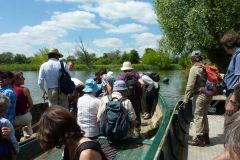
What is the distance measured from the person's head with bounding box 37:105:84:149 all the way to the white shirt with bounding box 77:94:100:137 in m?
3.09

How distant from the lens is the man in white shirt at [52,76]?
7.55 meters

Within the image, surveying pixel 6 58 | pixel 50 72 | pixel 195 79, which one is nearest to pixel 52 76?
pixel 50 72

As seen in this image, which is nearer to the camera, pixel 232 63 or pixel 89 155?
pixel 89 155


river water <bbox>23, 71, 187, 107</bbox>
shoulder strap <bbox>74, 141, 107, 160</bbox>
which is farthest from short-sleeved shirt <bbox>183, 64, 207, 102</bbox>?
river water <bbox>23, 71, 187, 107</bbox>

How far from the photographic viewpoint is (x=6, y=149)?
4.03 m

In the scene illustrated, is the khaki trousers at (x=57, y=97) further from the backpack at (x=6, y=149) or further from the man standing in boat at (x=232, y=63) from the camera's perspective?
the backpack at (x=6, y=149)

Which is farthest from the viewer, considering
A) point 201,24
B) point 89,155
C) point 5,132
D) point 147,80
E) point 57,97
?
point 201,24

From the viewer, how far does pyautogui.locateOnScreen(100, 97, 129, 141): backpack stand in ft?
18.6

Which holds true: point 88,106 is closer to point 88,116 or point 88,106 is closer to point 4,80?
point 88,116

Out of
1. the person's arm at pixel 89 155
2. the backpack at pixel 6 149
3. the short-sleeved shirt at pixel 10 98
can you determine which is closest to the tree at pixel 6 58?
the short-sleeved shirt at pixel 10 98

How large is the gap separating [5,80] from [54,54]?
1.84 meters

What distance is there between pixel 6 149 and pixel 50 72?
3.62 m

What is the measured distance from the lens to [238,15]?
2425 cm

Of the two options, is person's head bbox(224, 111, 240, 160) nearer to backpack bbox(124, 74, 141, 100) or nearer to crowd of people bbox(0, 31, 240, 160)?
crowd of people bbox(0, 31, 240, 160)
